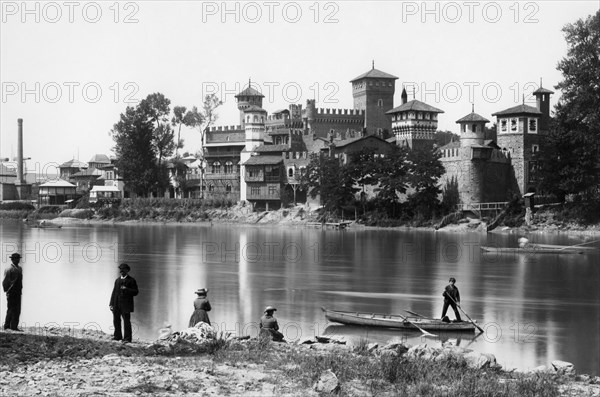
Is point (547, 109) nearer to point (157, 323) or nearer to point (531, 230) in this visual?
point (531, 230)

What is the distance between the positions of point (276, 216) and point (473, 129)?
1985 centimetres

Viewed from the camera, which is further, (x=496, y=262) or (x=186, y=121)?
(x=186, y=121)

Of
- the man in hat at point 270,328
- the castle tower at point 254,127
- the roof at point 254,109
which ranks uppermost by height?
the roof at point 254,109

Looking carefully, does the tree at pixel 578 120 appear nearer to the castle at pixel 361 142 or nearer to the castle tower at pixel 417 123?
the castle at pixel 361 142

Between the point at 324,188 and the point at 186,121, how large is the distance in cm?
2764

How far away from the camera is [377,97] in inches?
3514

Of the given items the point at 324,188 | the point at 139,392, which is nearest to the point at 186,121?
the point at 324,188

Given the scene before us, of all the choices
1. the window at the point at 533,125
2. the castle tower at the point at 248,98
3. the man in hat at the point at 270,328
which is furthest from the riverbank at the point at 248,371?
the castle tower at the point at 248,98

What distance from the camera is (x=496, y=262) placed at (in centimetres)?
4184

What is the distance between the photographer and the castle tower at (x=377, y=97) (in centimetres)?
8912

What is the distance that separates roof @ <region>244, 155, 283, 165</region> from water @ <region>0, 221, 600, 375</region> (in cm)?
2496

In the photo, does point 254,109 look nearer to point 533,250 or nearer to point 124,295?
point 533,250

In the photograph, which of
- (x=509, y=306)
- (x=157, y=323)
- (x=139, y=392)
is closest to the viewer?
(x=139, y=392)

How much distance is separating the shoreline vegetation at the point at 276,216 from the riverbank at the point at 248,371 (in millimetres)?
45490
